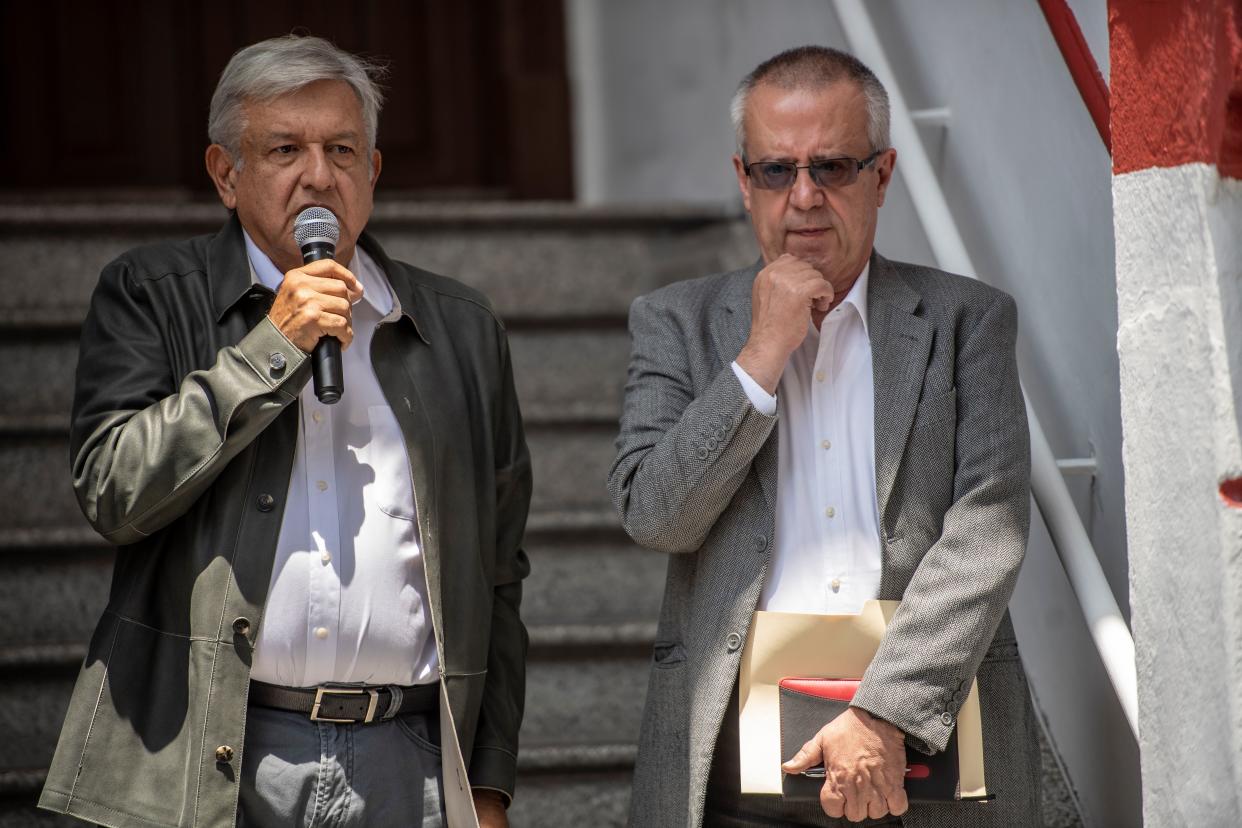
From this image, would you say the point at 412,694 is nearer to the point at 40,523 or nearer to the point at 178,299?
the point at 178,299

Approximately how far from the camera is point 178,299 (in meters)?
2.22

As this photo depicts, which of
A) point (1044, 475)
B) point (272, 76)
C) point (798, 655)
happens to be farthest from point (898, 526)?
point (272, 76)

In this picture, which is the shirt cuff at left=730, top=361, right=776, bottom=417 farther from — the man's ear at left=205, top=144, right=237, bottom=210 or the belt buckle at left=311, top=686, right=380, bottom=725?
the man's ear at left=205, top=144, right=237, bottom=210

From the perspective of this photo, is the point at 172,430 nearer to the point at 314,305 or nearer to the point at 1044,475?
the point at 314,305

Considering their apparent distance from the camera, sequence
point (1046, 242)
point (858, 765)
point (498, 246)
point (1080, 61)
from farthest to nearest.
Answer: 1. point (498, 246)
2. point (1046, 242)
3. point (1080, 61)
4. point (858, 765)

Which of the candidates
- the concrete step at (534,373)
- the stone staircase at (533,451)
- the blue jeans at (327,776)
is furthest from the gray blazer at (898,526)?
the concrete step at (534,373)

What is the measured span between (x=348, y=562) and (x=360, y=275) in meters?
0.44

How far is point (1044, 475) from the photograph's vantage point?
248cm

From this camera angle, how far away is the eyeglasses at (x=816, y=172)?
2207 mm

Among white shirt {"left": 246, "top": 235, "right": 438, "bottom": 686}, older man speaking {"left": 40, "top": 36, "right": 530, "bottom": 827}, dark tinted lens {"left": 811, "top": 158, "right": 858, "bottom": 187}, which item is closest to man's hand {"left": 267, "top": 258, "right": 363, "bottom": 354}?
older man speaking {"left": 40, "top": 36, "right": 530, "bottom": 827}

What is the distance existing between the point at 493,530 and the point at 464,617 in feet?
0.52

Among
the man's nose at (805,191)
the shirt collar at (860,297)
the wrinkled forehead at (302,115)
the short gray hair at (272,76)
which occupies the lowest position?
the shirt collar at (860,297)

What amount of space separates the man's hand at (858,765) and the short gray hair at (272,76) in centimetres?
103

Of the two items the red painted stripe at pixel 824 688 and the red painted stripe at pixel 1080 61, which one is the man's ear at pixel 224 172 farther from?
the red painted stripe at pixel 1080 61
